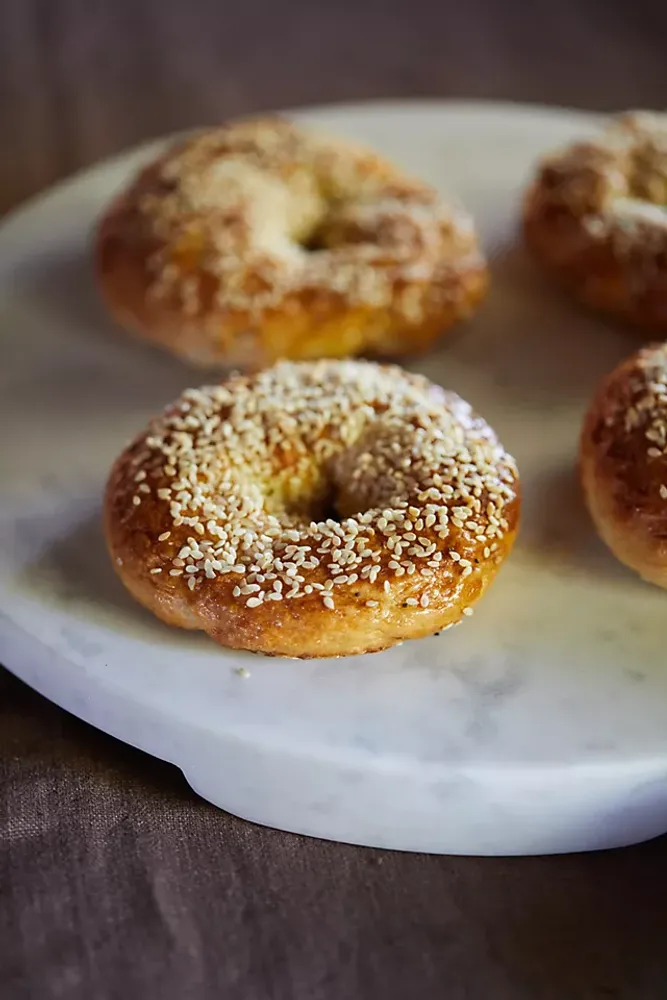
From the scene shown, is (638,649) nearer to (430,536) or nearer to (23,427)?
(430,536)

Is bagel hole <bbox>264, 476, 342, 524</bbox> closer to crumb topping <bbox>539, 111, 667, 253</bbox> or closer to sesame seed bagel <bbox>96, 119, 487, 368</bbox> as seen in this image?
sesame seed bagel <bbox>96, 119, 487, 368</bbox>

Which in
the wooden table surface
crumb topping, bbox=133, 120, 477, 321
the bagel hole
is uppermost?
crumb topping, bbox=133, 120, 477, 321

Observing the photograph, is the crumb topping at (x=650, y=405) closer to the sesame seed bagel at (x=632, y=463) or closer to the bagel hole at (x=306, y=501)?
the sesame seed bagel at (x=632, y=463)

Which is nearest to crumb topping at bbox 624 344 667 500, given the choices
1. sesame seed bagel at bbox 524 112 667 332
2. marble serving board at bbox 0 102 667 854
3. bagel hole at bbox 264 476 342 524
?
marble serving board at bbox 0 102 667 854

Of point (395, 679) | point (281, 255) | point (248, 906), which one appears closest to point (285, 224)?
point (281, 255)

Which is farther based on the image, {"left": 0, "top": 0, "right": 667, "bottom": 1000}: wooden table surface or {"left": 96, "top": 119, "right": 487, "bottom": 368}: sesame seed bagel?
{"left": 96, "top": 119, "right": 487, "bottom": 368}: sesame seed bagel

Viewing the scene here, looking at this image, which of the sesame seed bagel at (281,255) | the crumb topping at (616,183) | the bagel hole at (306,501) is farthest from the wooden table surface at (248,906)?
the crumb topping at (616,183)
